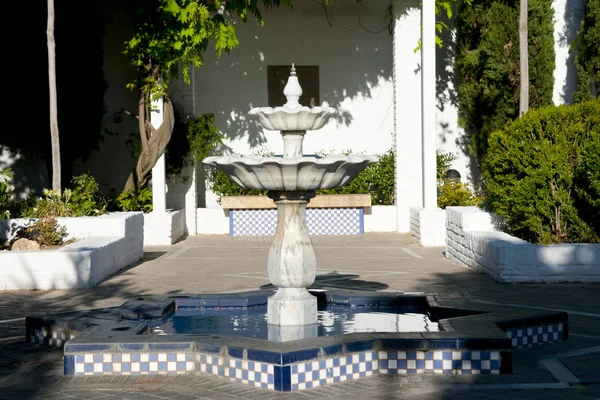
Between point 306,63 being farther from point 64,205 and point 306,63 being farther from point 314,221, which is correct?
point 64,205

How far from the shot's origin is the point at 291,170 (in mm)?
7488

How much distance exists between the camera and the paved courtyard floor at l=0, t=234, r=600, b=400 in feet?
20.3

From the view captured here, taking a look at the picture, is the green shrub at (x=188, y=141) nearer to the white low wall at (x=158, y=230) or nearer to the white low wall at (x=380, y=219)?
the white low wall at (x=158, y=230)

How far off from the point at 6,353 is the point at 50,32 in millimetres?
7623

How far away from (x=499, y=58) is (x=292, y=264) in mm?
11050

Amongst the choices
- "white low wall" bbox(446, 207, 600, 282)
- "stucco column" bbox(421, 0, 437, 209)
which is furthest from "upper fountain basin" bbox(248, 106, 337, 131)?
"stucco column" bbox(421, 0, 437, 209)

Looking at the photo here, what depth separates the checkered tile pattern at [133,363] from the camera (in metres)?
6.73

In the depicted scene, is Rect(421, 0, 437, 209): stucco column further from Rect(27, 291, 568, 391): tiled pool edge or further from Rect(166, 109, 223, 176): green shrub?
Rect(27, 291, 568, 391): tiled pool edge

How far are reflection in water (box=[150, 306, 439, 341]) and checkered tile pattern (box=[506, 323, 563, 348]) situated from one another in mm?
721

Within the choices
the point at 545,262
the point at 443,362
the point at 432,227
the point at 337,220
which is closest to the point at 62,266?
the point at 545,262

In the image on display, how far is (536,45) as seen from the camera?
17.9 m

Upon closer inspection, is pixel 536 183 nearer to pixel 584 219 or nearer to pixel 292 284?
pixel 584 219

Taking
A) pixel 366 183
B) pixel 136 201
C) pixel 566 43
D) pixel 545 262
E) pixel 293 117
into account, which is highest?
pixel 566 43

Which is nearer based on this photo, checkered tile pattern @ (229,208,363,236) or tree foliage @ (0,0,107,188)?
tree foliage @ (0,0,107,188)
